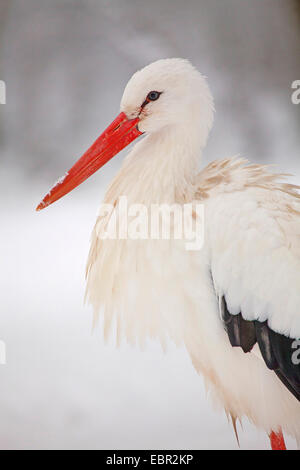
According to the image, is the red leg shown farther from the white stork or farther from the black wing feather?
the black wing feather

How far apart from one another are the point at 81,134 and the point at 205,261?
0.65m

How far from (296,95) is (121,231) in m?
0.75

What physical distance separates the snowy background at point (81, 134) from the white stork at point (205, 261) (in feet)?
0.78

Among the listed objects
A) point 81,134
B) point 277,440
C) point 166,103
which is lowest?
point 277,440

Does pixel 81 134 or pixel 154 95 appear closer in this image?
pixel 154 95

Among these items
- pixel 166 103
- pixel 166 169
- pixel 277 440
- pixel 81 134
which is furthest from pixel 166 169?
pixel 277 440

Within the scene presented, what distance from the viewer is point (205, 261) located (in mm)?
1096

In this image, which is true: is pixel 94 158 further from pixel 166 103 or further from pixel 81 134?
pixel 81 134

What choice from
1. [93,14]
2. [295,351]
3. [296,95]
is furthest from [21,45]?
[295,351]

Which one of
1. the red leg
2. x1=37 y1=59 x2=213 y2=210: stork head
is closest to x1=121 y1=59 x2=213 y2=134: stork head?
x1=37 y1=59 x2=213 y2=210: stork head

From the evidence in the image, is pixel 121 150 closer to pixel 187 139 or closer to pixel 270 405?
pixel 187 139

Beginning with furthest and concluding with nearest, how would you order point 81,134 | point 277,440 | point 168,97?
1. point 81,134
2. point 277,440
3. point 168,97

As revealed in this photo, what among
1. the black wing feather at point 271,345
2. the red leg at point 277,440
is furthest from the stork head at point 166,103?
the red leg at point 277,440

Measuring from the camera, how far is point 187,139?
3.87ft
